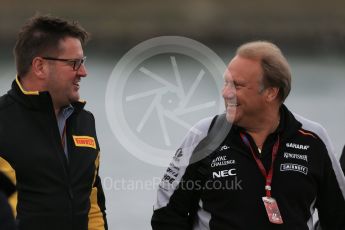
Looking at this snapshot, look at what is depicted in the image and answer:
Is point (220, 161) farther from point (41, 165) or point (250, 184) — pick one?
point (41, 165)

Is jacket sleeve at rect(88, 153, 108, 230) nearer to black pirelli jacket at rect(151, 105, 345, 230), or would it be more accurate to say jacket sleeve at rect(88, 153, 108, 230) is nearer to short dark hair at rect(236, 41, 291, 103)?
black pirelli jacket at rect(151, 105, 345, 230)

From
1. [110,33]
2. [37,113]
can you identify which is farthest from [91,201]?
[110,33]

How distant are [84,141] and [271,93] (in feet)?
2.86

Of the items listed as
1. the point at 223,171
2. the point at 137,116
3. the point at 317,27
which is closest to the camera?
the point at 223,171

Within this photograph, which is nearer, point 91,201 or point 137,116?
point 91,201

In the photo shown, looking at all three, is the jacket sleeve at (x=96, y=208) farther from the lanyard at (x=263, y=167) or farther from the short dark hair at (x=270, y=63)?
the short dark hair at (x=270, y=63)

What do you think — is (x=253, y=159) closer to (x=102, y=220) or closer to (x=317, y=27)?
(x=102, y=220)

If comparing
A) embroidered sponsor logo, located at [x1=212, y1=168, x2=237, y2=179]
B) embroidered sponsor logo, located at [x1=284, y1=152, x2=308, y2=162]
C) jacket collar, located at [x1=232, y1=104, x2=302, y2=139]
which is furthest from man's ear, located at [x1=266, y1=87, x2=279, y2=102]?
embroidered sponsor logo, located at [x1=212, y1=168, x2=237, y2=179]

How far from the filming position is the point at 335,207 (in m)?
4.20

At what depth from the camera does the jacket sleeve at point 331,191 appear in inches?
164

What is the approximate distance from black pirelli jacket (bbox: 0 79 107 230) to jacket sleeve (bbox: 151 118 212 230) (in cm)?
34

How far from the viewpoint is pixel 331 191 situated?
13.7 ft

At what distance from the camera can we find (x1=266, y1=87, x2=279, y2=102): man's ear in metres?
4.15

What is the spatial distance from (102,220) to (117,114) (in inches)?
120
